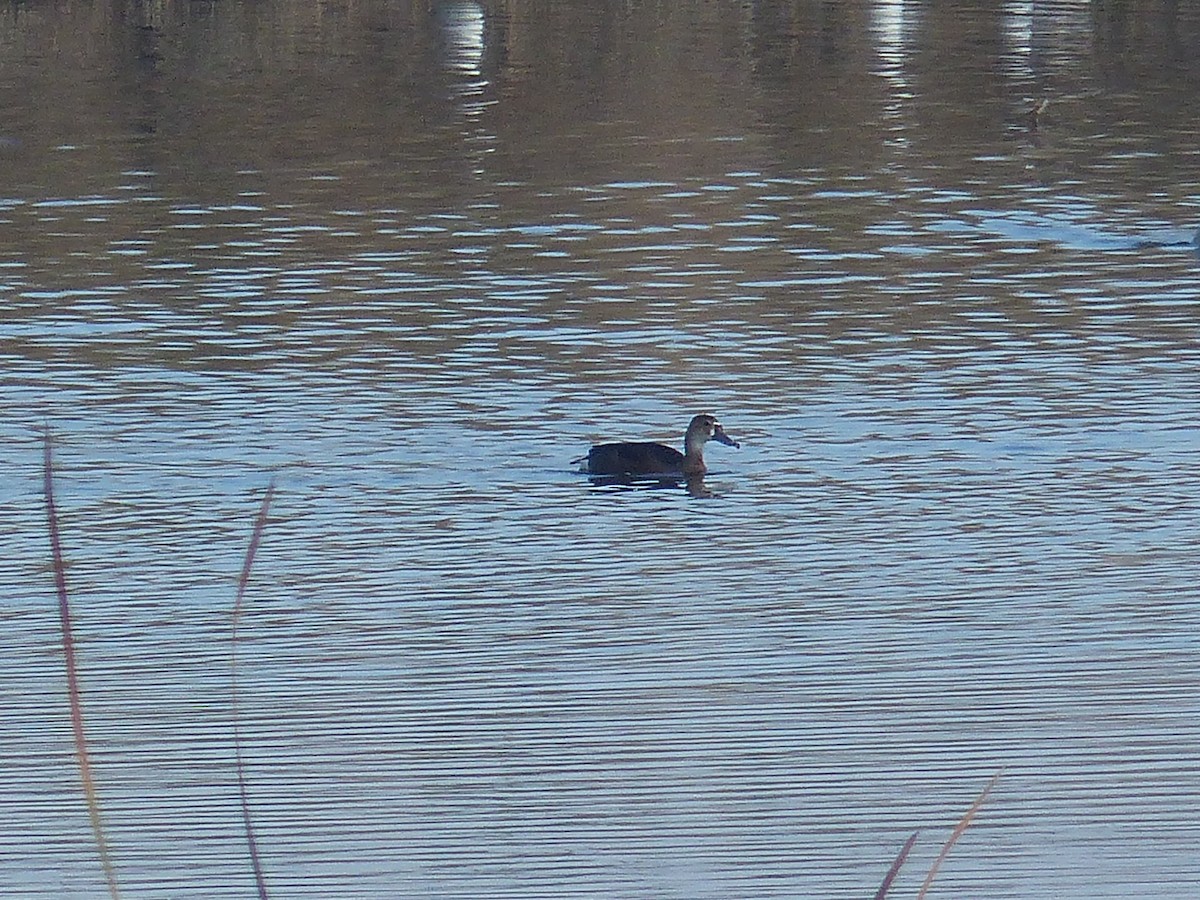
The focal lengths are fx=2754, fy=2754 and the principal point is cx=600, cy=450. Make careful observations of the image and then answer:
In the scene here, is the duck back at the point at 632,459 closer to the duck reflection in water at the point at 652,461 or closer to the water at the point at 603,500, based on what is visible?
the duck reflection in water at the point at 652,461

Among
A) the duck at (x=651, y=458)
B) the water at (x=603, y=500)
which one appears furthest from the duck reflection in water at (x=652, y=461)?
the water at (x=603, y=500)

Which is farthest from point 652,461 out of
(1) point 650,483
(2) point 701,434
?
(2) point 701,434

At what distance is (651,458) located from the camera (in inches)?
438

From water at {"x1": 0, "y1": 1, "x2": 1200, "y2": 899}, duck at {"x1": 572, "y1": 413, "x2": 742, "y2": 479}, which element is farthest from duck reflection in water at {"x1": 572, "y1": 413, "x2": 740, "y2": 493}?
water at {"x1": 0, "y1": 1, "x2": 1200, "y2": 899}

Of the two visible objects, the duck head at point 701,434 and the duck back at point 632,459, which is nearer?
the duck back at point 632,459

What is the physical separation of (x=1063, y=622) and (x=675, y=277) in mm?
7496

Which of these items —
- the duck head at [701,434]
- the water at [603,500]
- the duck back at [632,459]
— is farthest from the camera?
A: the duck head at [701,434]

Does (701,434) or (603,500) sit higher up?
(701,434)

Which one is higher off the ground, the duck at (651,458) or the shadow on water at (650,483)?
the duck at (651,458)

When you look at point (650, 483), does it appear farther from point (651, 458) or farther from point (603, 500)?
point (603, 500)

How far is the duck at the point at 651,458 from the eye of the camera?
36.4ft

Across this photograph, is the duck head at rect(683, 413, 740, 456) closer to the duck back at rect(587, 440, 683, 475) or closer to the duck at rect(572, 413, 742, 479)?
the duck at rect(572, 413, 742, 479)

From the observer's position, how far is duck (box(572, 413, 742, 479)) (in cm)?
1110

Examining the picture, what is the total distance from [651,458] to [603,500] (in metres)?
0.34
